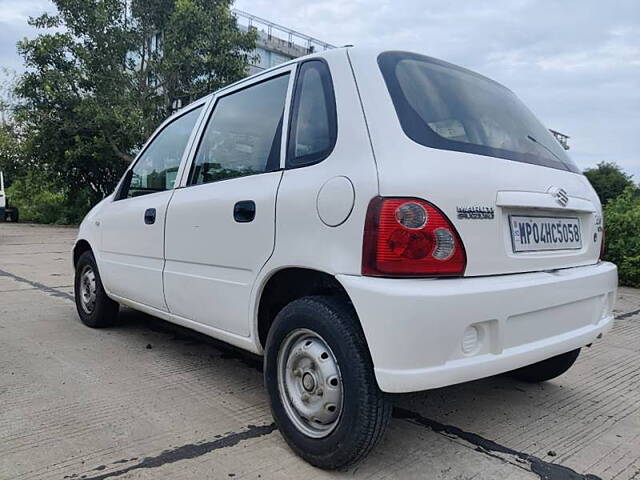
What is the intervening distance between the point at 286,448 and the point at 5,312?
158 inches

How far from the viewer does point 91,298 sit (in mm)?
4434

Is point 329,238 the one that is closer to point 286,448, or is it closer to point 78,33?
point 286,448

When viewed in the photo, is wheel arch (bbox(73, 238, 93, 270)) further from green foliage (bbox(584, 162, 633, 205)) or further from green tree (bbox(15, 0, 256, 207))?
green foliage (bbox(584, 162, 633, 205))

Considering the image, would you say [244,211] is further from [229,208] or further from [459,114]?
[459,114]

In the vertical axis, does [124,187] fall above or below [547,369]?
above

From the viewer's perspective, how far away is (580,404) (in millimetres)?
2986

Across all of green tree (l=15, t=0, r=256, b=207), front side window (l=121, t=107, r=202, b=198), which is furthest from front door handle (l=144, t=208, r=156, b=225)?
green tree (l=15, t=0, r=256, b=207)

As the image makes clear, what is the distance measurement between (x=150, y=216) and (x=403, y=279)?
6.86 ft

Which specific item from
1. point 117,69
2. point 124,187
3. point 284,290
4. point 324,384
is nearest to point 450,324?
point 324,384

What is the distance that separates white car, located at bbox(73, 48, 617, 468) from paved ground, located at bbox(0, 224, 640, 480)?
331mm

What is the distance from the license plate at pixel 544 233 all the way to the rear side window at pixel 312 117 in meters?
0.85

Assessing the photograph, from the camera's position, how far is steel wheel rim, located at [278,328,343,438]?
2.11m

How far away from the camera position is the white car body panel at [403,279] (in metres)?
1.85

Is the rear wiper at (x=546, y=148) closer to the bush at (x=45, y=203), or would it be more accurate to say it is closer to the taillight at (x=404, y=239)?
the taillight at (x=404, y=239)
